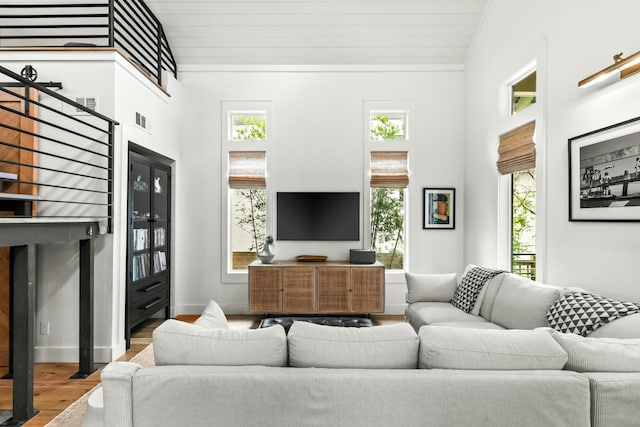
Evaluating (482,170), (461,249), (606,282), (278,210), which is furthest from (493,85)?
(278,210)

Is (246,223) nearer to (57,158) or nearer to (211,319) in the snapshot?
(57,158)

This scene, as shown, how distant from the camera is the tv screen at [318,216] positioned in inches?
225

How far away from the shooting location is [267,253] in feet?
17.9

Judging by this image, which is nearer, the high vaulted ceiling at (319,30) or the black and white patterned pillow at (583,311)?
the black and white patterned pillow at (583,311)

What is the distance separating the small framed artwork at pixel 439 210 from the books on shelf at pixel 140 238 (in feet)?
11.7

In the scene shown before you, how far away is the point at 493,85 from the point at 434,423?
4286mm

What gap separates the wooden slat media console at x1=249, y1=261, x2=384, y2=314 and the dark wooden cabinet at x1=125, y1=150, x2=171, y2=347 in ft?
3.73

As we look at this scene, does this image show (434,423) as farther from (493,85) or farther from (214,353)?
(493,85)

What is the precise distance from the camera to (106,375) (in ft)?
5.41

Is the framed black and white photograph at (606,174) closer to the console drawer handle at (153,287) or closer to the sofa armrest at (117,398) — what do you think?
the sofa armrest at (117,398)

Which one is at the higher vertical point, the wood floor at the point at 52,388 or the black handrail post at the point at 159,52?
the black handrail post at the point at 159,52

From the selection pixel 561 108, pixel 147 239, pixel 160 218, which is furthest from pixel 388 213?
pixel 147 239

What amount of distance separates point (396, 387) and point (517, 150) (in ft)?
11.2

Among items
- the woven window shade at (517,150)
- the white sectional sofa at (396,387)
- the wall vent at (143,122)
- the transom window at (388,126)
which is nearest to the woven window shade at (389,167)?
the transom window at (388,126)
